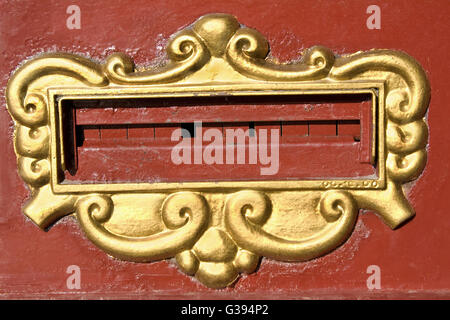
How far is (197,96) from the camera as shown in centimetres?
77

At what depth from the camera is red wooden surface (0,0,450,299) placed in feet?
2.56

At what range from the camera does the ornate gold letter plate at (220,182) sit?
77 centimetres

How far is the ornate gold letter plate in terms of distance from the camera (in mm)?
769

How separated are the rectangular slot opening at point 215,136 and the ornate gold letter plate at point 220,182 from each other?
0.06 ft

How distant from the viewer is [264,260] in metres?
0.82

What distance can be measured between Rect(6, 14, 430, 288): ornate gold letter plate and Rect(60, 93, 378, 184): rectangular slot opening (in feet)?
0.06

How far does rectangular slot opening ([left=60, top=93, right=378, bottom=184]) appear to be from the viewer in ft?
2.58
